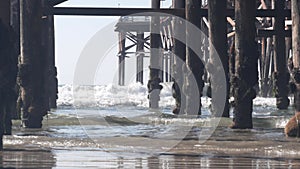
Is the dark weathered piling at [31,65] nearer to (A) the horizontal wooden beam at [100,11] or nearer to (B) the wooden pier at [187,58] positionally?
(B) the wooden pier at [187,58]

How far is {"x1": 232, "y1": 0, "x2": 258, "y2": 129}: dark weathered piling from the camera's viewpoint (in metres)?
12.9

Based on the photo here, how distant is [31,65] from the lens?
13.7 meters

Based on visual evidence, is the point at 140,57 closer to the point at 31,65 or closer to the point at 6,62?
the point at 31,65

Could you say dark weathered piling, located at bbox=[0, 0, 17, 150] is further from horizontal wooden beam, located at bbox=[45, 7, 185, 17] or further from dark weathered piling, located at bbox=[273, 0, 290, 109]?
dark weathered piling, located at bbox=[273, 0, 290, 109]

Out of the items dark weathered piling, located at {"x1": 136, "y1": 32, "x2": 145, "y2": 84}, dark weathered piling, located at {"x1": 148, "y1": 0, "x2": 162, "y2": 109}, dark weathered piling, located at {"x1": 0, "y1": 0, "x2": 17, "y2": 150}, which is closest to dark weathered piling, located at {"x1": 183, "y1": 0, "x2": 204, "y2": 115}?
dark weathered piling, located at {"x1": 148, "y1": 0, "x2": 162, "y2": 109}

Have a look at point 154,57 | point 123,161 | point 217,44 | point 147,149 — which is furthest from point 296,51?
point 154,57

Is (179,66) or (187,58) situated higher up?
(187,58)

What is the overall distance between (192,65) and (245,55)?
3987mm

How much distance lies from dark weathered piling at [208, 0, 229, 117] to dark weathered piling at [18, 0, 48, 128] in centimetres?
297

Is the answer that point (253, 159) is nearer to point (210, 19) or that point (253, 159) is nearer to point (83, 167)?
point (83, 167)

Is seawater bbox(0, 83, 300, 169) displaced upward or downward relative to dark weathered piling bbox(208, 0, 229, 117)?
downward

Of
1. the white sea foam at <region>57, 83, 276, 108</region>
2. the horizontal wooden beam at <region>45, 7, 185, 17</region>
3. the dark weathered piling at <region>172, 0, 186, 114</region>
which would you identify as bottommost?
the white sea foam at <region>57, 83, 276, 108</region>

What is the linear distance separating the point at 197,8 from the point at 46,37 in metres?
3.15

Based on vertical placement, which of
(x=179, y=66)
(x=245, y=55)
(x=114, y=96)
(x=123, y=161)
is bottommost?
(x=114, y=96)
